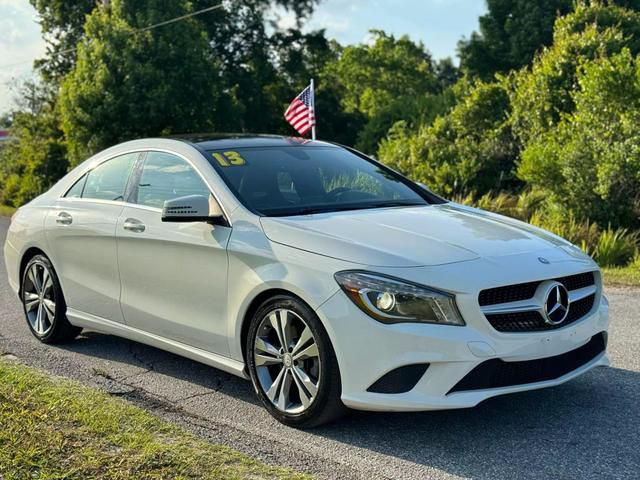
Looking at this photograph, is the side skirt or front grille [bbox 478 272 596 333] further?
the side skirt

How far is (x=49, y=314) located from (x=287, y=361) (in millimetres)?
2864

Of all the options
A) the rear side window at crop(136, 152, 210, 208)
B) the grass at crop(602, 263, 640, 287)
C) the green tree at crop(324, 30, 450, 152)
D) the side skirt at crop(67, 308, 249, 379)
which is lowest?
the grass at crop(602, 263, 640, 287)

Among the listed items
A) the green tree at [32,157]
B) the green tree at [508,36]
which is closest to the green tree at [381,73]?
the green tree at [508,36]

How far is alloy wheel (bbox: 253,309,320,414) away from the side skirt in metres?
0.22

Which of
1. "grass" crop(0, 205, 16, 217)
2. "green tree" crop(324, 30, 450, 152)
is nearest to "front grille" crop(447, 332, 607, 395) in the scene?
"grass" crop(0, 205, 16, 217)

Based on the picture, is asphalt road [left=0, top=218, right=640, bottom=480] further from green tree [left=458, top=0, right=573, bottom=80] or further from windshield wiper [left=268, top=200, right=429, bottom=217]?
green tree [left=458, top=0, right=573, bottom=80]

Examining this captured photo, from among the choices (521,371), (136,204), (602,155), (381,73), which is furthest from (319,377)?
(381,73)

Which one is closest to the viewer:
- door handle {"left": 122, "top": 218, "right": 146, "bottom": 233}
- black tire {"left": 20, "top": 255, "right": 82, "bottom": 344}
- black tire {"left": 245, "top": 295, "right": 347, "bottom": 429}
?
black tire {"left": 245, "top": 295, "right": 347, "bottom": 429}

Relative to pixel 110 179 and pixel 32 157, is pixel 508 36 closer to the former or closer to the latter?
pixel 32 157

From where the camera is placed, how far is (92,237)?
5.81 m

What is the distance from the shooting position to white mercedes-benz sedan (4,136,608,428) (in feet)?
12.9

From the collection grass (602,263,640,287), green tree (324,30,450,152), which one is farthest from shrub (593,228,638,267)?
green tree (324,30,450,152)

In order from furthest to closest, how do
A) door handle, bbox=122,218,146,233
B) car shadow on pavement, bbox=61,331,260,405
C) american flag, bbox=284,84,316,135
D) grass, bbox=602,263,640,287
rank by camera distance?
american flag, bbox=284,84,316,135, grass, bbox=602,263,640,287, door handle, bbox=122,218,146,233, car shadow on pavement, bbox=61,331,260,405

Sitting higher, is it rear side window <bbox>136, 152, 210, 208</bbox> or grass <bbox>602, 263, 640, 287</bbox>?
rear side window <bbox>136, 152, 210, 208</bbox>
